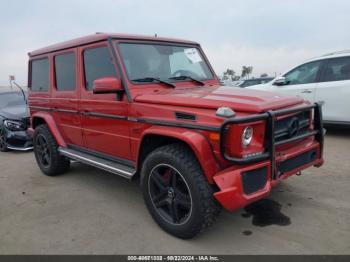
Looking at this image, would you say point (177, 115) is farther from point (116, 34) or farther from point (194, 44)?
point (194, 44)

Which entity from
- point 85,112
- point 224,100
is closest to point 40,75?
point 85,112

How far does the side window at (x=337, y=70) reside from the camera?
22.0 ft

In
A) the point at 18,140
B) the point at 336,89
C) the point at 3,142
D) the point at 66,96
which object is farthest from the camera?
the point at 3,142

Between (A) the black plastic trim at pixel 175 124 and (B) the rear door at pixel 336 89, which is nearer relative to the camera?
(A) the black plastic trim at pixel 175 124

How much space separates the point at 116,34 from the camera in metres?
3.95

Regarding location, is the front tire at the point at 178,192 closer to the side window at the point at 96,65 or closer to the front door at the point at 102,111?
the front door at the point at 102,111

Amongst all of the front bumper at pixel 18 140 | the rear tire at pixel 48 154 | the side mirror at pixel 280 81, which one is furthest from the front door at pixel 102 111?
the side mirror at pixel 280 81

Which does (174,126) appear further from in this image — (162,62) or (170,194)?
(162,62)

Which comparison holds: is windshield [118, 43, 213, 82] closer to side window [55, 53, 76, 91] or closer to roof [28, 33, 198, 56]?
roof [28, 33, 198, 56]

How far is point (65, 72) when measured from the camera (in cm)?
480

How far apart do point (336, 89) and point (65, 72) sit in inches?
212

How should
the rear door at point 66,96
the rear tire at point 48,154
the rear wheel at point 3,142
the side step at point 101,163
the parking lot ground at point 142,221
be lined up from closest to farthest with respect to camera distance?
the parking lot ground at point 142,221 < the side step at point 101,163 < the rear door at point 66,96 < the rear tire at point 48,154 < the rear wheel at point 3,142

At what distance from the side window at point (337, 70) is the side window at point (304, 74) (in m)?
0.22

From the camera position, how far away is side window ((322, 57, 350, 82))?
22.0 feet
